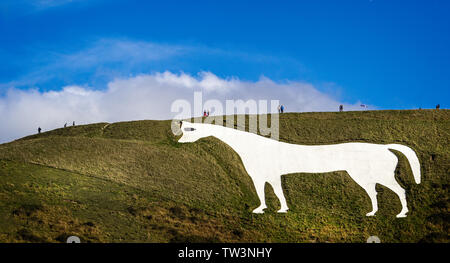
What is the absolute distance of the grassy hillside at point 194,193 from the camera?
33375mm

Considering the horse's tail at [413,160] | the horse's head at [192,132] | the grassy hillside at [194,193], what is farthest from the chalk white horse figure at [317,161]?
the horse's head at [192,132]

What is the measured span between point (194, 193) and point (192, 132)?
650 centimetres

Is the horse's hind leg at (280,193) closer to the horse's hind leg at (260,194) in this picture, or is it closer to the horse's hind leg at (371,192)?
the horse's hind leg at (260,194)

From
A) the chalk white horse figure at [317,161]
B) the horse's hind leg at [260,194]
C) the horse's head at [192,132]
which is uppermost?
the horse's head at [192,132]

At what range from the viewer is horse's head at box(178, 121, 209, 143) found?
42.6 metres

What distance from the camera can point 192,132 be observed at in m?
43.1

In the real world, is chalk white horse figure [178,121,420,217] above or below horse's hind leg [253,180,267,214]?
above

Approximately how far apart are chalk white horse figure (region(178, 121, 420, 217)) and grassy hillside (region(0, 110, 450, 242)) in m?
0.93

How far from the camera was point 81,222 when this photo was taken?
32.7 meters

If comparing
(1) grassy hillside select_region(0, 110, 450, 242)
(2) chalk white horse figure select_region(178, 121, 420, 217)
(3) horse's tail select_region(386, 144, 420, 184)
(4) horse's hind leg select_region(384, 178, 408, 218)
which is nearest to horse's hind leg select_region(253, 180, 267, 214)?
(2) chalk white horse figure select_region(178, 121, 420, 217)

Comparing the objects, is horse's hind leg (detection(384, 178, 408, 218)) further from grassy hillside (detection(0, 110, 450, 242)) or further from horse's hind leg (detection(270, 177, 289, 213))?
horse's hind leg (detection(270, 177, 289, 213))

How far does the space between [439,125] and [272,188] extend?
69.7 feet

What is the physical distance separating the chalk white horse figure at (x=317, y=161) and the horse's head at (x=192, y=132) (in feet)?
5.35
